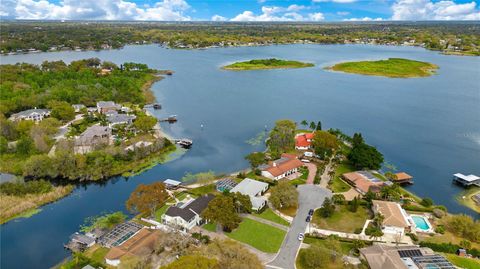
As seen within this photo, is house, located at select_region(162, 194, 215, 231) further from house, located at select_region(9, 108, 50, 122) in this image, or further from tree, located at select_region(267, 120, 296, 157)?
house, located at select_region(9, 108, 50, 122)

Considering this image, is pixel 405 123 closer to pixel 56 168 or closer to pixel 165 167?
pixel 165 167

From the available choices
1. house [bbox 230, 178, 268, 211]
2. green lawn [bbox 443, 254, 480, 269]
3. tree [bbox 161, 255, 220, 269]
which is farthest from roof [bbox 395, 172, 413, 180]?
tree [bbox 161, 255, 220, 269]

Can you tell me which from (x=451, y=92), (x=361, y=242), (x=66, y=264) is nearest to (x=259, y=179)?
(x=361, y=242)

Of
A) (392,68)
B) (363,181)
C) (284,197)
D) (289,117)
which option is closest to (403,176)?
(363,181)

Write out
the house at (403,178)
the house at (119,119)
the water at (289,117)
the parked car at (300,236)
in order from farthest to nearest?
the house at (119,119) < the house at (403,178) < the water at (289,117) < the parked car at (300,236)

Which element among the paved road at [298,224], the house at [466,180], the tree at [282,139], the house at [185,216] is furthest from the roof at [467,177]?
the house at [185,216]

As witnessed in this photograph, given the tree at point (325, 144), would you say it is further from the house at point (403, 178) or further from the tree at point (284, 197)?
the tree at point (284, 197)
